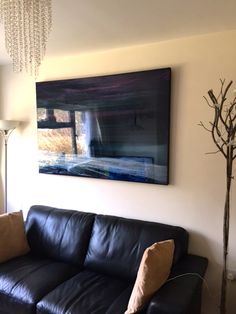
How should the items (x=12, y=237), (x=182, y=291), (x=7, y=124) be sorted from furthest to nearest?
1. (x=7, y=124)
2. (x=12, y=237)
3. (x=182, y=291)

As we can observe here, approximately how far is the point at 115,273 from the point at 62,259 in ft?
1.83

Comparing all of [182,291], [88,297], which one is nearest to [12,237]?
[88,297]

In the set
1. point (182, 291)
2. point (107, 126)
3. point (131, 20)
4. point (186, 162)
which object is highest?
point (131, 20)

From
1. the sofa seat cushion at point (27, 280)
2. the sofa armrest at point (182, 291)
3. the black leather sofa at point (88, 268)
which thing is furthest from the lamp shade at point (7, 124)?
the sofa armrest at point (182, 291)

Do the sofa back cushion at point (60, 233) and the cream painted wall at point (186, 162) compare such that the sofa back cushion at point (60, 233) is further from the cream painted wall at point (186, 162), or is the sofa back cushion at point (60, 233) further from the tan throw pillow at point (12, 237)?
the cream painted wall at point (186, 162)

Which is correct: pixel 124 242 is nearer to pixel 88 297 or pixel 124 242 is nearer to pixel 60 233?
pixel 88 297

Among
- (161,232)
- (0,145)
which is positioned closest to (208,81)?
(161,232)

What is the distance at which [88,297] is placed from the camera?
2043 mm

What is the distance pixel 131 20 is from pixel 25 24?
76cm

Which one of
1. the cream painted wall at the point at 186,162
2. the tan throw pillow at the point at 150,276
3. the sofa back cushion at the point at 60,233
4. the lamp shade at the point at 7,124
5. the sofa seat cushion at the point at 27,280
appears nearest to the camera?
the tan throw pillow at the point at 150,276

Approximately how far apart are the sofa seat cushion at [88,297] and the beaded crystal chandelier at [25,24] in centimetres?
167

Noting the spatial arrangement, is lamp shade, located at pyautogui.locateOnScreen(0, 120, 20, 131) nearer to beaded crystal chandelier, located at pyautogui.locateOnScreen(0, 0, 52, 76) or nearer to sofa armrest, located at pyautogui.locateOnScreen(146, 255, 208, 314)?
beaded crystal chandelier, located at pyautogui.locateOnScreen(0, 0, 52, 76)

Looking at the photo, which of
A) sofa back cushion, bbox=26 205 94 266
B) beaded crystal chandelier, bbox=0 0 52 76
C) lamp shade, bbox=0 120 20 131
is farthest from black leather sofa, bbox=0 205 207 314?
beaded crystal chandelier, bbox=0 0 52 76

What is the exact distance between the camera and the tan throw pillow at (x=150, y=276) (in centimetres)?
179
